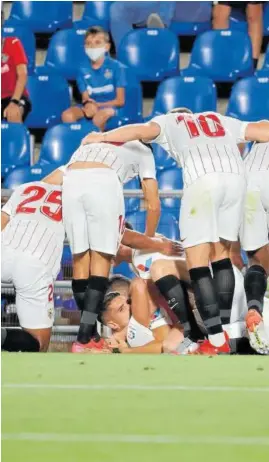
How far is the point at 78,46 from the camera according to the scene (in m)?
9.08

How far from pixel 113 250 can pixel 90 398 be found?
1.94m

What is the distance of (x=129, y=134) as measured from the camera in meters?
5.22

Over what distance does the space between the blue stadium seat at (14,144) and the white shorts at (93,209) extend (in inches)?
113

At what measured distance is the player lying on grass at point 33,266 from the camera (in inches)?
213

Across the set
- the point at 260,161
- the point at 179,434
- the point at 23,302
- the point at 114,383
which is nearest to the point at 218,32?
the point at 260,161

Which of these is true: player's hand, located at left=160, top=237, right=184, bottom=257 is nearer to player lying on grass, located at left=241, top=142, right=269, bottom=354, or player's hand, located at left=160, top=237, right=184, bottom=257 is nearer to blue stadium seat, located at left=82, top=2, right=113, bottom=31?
player lying on grass, located at left=241, top=142, right=269, bottom=354

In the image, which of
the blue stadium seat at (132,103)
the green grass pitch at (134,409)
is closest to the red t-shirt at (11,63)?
the blue stadium seat at (132,103)

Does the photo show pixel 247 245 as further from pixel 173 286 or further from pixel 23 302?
pixel 23 302

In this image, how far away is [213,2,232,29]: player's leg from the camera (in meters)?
8.99

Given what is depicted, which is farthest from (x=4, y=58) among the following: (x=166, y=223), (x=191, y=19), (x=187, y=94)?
(x=166, y=223)

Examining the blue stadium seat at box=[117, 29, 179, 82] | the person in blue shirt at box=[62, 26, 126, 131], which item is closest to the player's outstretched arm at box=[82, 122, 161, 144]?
the person in blue shirt at box=[62, 26, 126, 131]

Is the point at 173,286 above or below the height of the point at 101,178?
below

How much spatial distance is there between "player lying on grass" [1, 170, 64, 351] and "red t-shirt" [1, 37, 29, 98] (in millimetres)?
3018

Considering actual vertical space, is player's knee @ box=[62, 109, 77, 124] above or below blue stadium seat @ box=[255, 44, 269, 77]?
below
